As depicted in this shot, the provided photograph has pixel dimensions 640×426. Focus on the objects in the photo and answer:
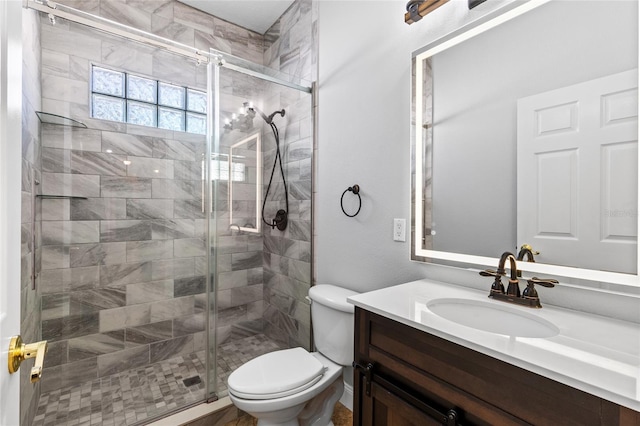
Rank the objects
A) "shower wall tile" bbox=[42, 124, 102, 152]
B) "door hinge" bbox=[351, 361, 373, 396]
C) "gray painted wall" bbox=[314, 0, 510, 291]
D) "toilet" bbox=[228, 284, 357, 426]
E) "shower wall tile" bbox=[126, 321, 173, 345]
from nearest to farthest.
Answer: "door hinge" bbox=[351, 361, 373, 396] < "toilet" bbox=[228, 284, 357, 426] < "gray painted wall" bbox=[314, 0, 510, 291] < "shower wall tile" bbox=[42, 124, 102, 152] < "shower wall tile" bbox=[126, 321, 173, 345]

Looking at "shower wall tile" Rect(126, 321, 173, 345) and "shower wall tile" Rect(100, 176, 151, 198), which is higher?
"shower wall tile" Rect(100, 176, 151, 198)

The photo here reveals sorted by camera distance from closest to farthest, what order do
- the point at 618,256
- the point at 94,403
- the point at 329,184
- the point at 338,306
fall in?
the point at 618,256 → the point at 338,306 → the point at 94,403 → the point at 329,184

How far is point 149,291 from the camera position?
7.49 ft

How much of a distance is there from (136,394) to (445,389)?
1943mm

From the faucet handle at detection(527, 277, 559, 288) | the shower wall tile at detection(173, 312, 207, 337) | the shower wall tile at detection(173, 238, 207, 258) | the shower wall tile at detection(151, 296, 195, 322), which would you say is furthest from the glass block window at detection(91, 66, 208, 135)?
the faucet handle at detection(527, 277, 559, 288)

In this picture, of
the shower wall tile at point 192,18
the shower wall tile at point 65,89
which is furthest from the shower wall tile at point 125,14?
the shower wall tile at point 65,89

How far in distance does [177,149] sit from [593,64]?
2.42 m

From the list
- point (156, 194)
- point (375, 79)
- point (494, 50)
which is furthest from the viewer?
point (156, 194)

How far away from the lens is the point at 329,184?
1.99m

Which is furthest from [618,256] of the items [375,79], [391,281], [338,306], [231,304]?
[231,304]

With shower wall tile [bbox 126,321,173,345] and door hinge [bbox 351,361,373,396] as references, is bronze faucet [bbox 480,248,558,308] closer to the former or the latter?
door hinge [bbox 351,361,373,396]

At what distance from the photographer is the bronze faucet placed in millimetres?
1012

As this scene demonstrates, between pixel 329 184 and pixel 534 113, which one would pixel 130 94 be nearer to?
pixel 329 184

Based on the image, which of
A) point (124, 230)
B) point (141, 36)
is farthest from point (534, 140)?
point (124, 230)
